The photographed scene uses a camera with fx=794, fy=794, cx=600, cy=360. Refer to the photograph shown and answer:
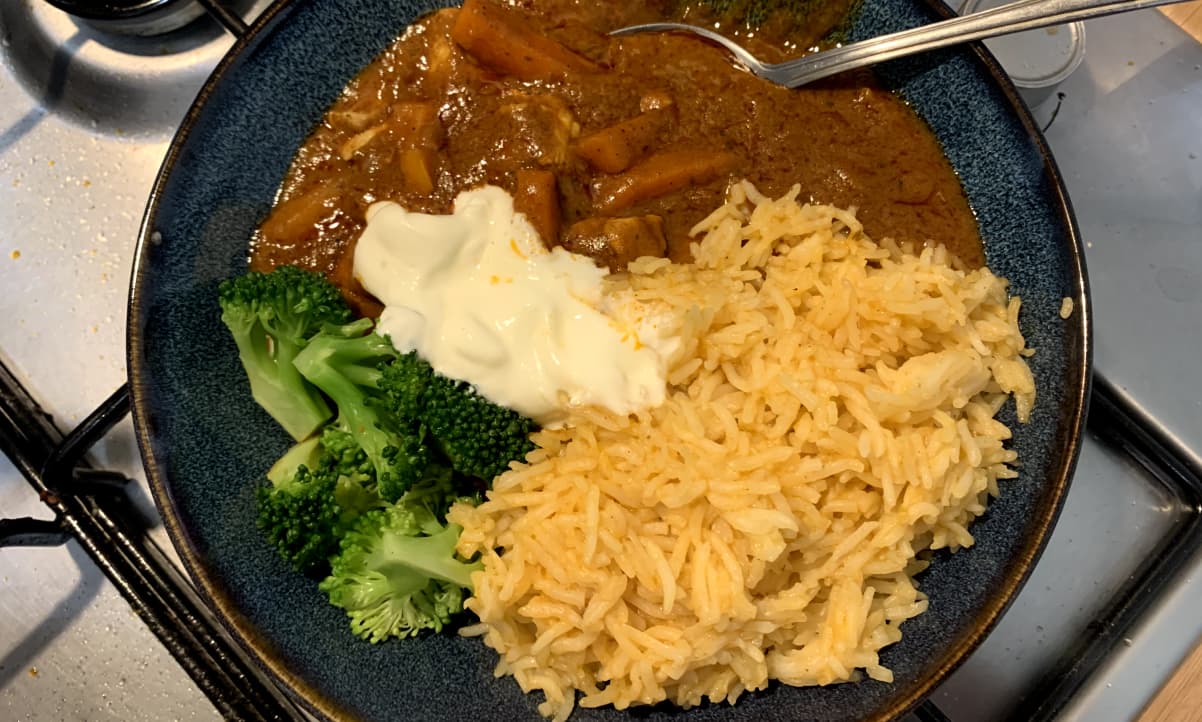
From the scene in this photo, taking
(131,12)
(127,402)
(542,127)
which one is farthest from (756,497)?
(131,12)

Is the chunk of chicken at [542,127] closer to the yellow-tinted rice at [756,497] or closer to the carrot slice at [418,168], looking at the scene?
the carrot slice at [418,168]

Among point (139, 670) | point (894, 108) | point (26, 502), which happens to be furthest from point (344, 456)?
point (894, 108)

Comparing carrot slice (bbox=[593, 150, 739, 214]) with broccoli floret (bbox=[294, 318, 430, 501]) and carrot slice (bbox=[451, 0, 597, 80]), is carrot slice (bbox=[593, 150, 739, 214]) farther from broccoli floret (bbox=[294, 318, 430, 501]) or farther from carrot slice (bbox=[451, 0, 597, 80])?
broccoli floret (bbox=[294, 318, 430, 501])

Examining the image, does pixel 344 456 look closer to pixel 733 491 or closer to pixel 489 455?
pixel 489 455

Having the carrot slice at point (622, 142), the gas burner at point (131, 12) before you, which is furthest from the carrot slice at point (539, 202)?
the gas burner at point (131, 12)

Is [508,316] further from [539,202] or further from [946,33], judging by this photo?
[946,33]
